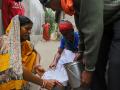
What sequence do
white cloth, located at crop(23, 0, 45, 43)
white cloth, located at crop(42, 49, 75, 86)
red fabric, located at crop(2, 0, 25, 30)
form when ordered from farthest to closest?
1. white cloth, located at crop(23, 0, 45, 43)
2. red fabric, located at crop(2, 0, 25, 30)
3. white cloth, located at crop(42, 49, 75, 86)

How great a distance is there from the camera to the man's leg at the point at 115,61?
2.22 metres

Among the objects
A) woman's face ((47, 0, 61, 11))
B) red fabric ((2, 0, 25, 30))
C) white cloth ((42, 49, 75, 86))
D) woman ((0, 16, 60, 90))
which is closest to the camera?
woman's face ((47, 0, 61, 11))

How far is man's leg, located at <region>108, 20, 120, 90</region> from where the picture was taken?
7.29 ft

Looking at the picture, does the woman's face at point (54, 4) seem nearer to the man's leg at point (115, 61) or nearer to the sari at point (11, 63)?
the man's leg at point (115, 61)

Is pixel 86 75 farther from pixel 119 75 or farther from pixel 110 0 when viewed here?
pixel 110 0

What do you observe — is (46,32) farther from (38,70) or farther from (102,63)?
(102,63)

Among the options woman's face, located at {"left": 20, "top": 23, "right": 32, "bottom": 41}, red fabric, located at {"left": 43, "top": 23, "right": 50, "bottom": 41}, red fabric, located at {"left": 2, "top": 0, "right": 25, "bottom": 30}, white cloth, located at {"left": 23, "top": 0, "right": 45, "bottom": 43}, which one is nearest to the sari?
woman's face, located at {"left": 20, "top": 23, "right": 32, "bottom": 41}

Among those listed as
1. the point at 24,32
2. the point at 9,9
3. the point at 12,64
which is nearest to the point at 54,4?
the point at 12,64

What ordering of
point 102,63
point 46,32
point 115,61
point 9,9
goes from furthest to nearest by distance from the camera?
1. point 46,32
2. point 9,9
3. point 102,63
4. point 115,61

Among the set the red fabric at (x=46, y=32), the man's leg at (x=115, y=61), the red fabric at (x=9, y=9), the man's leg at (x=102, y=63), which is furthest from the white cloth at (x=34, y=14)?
the man's leg at (x=115, y=61)

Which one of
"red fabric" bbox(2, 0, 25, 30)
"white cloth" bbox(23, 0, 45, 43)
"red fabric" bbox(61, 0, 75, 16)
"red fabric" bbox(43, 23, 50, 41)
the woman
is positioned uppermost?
"red fabric" bbox(61, 0, 75, 16)

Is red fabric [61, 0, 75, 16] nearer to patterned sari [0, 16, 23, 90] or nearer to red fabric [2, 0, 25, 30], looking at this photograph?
patterned sari [0, 16, 23, 90]

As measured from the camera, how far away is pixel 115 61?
87.4 inches

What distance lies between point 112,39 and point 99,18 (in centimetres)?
20
